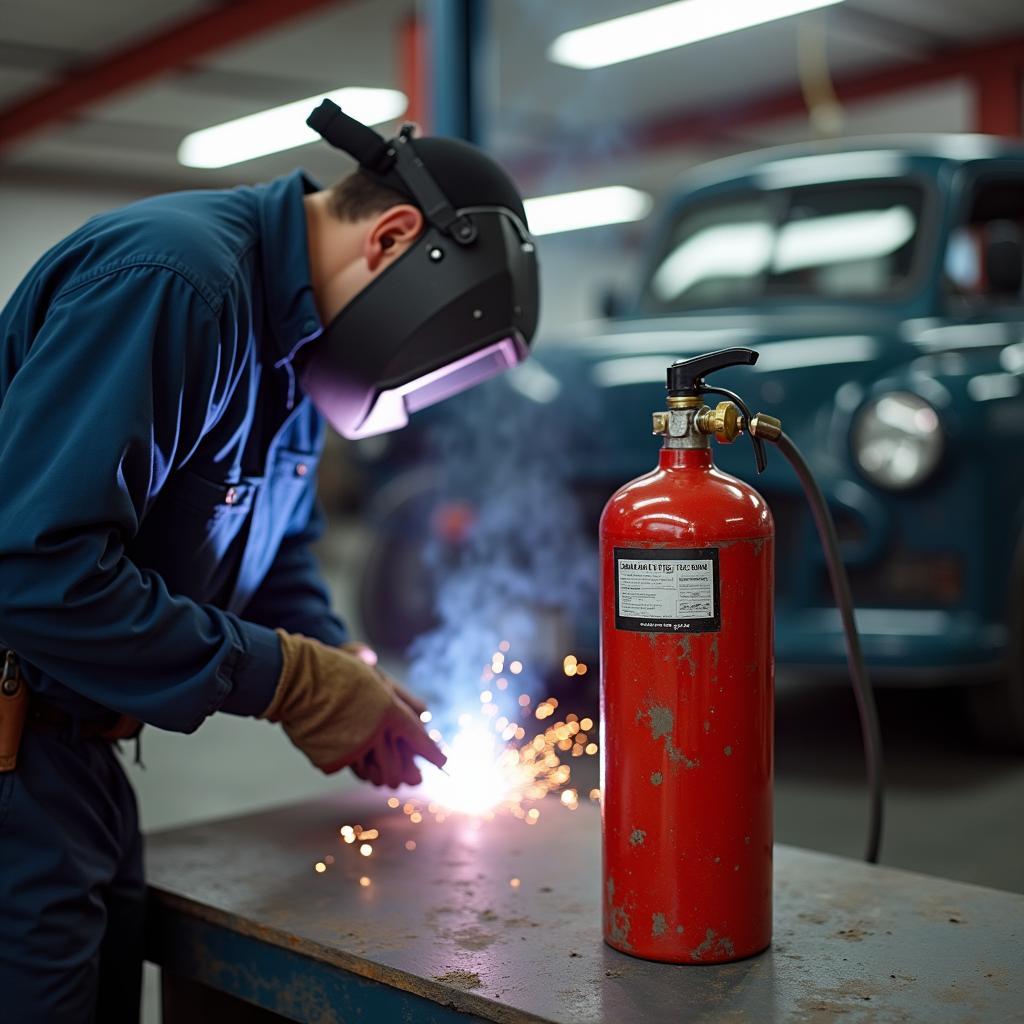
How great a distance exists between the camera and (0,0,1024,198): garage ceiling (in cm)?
864

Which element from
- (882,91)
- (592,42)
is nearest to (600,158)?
(882,91)

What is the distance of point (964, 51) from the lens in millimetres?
9984

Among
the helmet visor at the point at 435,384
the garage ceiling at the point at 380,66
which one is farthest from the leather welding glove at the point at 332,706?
the garage ceiling at the point at 380,66

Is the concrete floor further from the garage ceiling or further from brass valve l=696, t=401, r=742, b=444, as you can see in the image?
the garage ceiling

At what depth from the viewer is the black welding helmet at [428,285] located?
1.63m

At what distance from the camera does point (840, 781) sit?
346 centimetres

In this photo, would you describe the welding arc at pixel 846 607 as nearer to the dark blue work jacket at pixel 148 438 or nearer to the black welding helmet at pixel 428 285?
the black welding helmet at pixel 428 285

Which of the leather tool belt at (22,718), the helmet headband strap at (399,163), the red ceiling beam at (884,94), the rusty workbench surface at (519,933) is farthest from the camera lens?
the red ceiling beam at (884,94)

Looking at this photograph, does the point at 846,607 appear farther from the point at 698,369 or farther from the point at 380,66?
the point at 380,66

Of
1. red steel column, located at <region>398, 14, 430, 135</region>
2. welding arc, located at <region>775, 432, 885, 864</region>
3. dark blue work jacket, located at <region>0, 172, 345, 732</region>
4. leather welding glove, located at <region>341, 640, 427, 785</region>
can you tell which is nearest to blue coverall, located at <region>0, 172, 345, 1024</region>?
dark blue work jacket, located at <region>0, 172, 345, 732</region>

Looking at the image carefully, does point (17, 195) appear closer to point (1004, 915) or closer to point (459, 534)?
point (459, 534)

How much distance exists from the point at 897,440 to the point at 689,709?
2.17 m

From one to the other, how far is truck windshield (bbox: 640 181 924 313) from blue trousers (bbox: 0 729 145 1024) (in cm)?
302

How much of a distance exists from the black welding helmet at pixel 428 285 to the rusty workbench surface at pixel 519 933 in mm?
622
